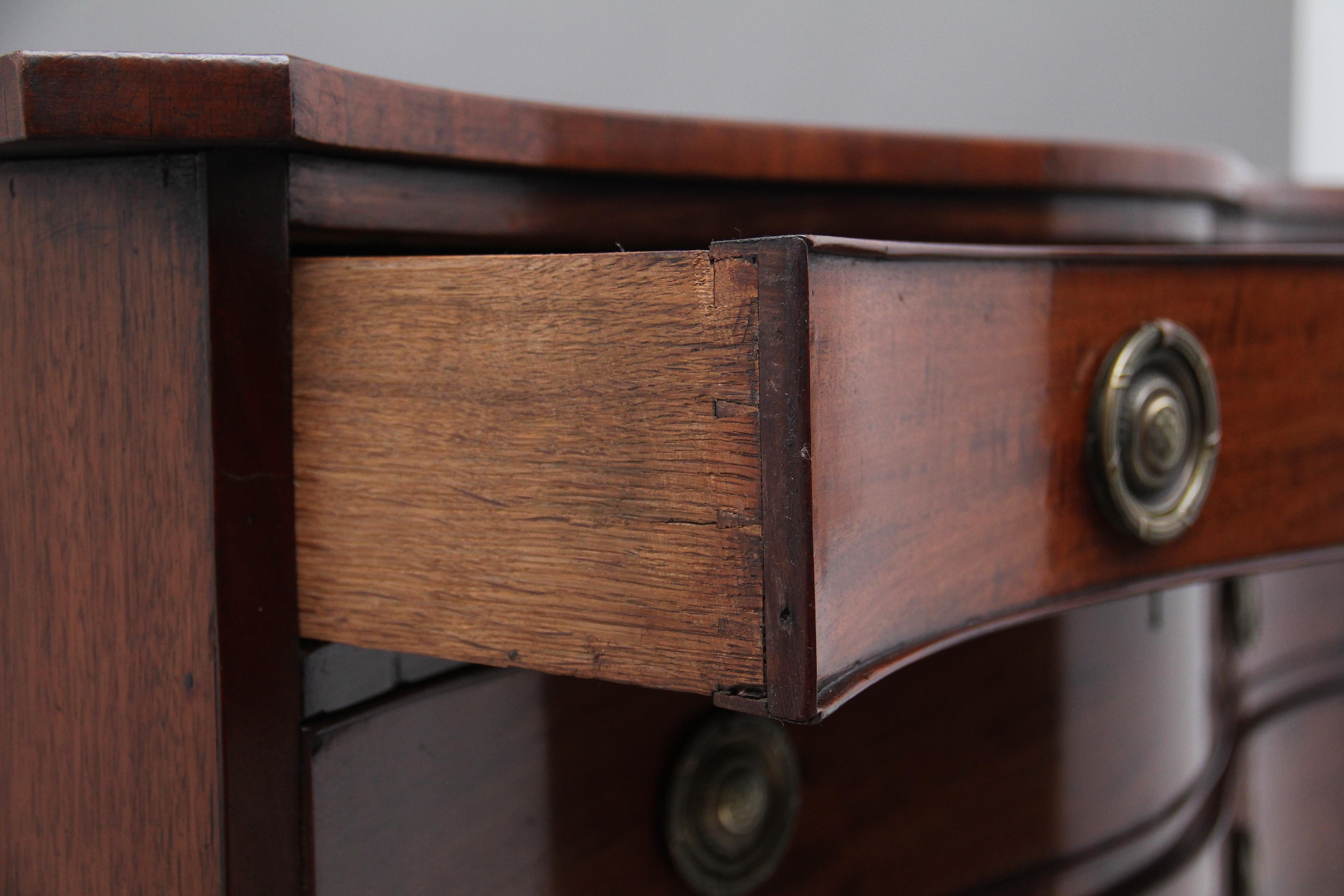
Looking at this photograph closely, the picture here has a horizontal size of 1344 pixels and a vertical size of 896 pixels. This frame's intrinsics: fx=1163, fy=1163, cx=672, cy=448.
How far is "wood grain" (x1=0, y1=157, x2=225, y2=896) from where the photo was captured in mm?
362

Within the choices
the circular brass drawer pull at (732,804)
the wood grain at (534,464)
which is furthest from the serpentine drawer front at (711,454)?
the circular brass drawer pull at (732,804)

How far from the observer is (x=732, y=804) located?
0.49 m

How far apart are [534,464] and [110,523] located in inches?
6.0

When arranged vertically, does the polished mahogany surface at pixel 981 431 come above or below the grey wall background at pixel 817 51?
below

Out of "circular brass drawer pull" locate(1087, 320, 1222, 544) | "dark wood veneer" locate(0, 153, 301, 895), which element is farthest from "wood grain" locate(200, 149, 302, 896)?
"circular brass drawer pull" locate(1087, 320, 1222, 544)

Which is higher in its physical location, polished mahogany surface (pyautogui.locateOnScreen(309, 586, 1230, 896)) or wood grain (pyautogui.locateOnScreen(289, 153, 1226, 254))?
wood grain (pyautogui.locateOnScreen(289, 153, 1226, 254))

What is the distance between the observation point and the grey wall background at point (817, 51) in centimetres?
78

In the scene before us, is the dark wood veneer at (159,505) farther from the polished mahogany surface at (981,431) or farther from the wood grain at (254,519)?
the polished mahogany surface at (981,431)

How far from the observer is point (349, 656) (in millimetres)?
393

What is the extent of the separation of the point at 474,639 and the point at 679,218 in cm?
19

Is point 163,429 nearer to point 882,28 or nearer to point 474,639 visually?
point 474,639

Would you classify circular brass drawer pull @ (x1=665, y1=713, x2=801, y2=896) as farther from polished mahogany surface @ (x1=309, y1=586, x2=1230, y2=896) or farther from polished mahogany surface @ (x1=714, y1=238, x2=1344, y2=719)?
polished mahogany surface @ (x1=714, y1=238, x2=1344, y2=719)

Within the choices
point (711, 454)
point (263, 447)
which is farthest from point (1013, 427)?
point (263, 447)

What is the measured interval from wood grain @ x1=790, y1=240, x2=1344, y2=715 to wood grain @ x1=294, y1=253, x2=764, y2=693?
28 mm
